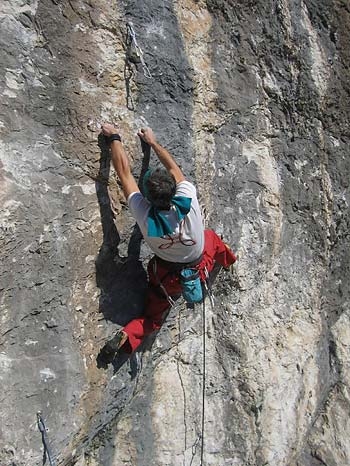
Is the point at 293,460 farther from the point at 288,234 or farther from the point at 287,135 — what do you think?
the point at 287,135

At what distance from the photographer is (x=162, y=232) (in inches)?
121

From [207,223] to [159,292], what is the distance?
63 cm

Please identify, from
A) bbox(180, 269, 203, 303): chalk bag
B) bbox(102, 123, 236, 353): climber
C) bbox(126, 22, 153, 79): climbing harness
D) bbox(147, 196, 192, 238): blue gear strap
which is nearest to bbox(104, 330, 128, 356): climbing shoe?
bbox(102, 123, 236, 353): climber

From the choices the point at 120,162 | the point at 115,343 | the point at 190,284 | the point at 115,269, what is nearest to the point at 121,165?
the point at 120,162

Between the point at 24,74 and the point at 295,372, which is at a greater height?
the point at 24,74

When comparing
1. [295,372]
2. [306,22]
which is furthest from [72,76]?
[295,372]

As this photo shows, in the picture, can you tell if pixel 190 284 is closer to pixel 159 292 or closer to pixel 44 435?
pixel 159 292

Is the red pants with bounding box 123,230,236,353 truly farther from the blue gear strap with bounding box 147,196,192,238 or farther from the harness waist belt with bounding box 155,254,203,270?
the blue gear strap with bounding box 147,196,192,238

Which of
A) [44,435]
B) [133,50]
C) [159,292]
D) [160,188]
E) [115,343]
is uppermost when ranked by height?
[133,50]

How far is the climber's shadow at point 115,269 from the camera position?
132 inches

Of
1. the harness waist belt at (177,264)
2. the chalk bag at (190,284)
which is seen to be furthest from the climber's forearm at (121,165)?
the chalk bag at (190,284)

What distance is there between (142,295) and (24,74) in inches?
59.8

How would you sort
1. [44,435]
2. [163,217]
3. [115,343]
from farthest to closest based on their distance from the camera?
[115,343] → [44,435] → [163,217]

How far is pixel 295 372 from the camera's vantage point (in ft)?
14.9
